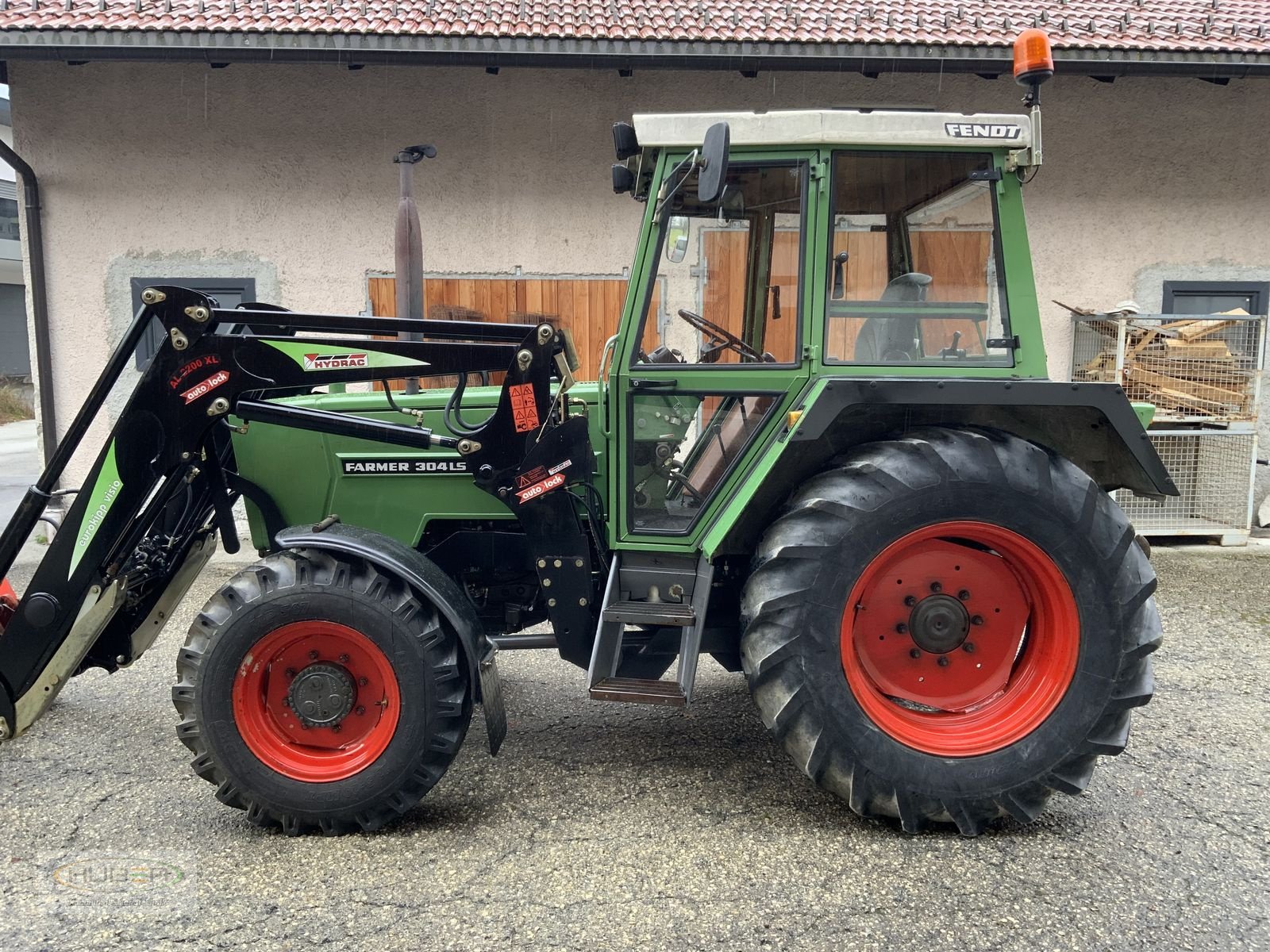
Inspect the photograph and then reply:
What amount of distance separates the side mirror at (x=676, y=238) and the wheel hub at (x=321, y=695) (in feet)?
5.38

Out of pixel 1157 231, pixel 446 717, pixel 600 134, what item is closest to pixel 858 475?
pixel 446 717

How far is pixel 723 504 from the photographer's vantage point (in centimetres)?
297

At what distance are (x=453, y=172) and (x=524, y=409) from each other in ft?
15.5

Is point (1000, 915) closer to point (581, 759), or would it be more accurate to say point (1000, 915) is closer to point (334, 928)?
point (581, 759)

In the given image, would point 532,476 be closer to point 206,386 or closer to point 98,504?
point 206,386

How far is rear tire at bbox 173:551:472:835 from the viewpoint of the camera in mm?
2738

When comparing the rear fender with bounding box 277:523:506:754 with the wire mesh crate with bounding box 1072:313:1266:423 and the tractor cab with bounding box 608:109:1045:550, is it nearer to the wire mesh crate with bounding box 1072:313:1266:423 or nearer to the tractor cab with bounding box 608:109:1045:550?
the tractor cab with bounding box 608:109:1045:550

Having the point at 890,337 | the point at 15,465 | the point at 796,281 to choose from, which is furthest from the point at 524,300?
the point at 15,465

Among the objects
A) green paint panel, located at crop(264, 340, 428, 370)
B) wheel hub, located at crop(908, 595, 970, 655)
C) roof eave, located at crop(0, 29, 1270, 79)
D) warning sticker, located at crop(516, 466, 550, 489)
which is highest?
roof eave, located at crop(0, 29, 1270, 79)

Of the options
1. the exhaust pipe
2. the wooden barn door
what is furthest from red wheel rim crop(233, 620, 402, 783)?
the wooden barn door

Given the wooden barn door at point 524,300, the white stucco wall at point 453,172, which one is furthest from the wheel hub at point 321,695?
the white stucco wall at point 453,172

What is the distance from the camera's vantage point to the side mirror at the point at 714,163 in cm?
250

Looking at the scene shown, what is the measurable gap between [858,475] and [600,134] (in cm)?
519

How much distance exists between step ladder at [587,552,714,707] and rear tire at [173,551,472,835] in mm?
436
